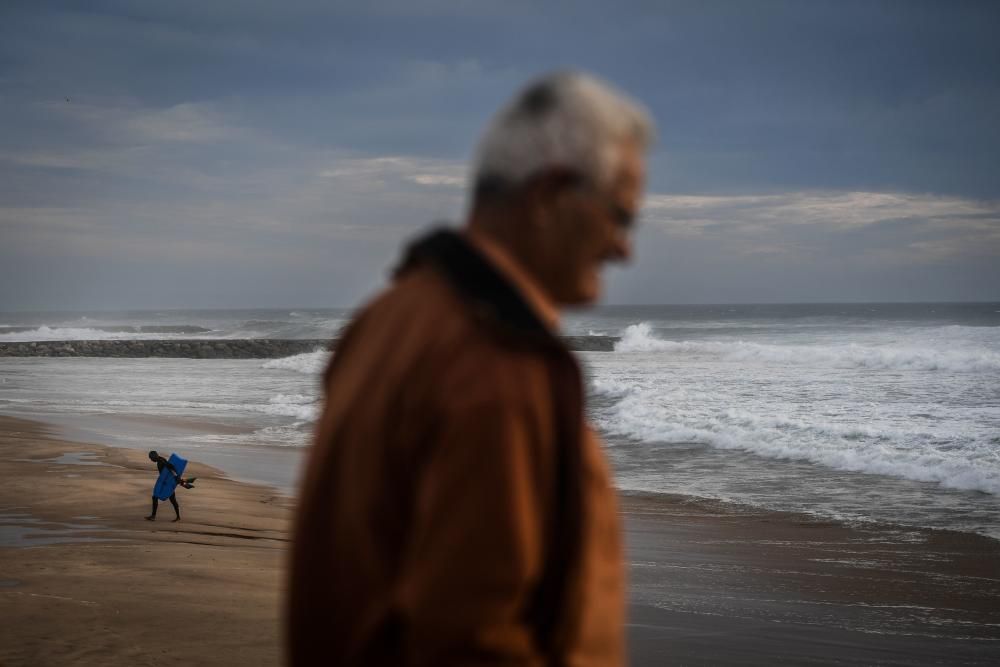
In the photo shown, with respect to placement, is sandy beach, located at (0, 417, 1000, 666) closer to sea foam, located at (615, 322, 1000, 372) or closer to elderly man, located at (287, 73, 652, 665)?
elderly man, located at (287, 73, 652, 665)

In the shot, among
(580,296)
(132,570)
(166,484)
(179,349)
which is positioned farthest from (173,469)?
(179,349)

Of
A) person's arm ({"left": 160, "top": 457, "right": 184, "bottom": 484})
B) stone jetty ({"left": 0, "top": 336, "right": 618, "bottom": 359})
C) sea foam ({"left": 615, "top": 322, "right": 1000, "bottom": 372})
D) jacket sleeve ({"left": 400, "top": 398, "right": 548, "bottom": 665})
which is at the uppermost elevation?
jacket sleeve ({"left": 400, "top": 398, "right": 548, "bottom": 665})

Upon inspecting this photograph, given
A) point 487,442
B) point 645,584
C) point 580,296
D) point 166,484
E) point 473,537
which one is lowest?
point 645,584

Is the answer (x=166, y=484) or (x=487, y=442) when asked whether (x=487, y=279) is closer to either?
(x=487, y=442)

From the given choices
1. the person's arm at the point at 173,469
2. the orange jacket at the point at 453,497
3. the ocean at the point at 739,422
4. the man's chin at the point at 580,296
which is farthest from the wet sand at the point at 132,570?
the man's chin at the point at 580,296

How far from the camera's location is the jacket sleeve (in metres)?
1.06

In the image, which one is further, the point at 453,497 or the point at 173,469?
the point at 173,469

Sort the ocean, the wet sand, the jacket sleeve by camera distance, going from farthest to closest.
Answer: the ocean < the wet sand < the jacket sleeve

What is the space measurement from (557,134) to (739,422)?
17012mm

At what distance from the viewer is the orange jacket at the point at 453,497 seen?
1.07 m

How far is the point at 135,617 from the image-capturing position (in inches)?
236

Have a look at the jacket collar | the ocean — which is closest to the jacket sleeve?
the jacket collar

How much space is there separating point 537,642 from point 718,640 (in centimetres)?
539

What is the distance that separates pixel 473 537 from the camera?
41.8 inches
